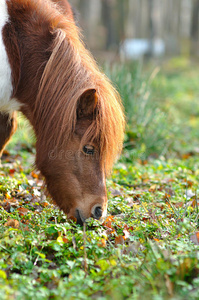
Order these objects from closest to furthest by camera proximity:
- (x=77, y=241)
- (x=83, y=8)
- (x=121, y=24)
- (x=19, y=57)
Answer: (x=77, y=241) → (x=19, y=57) → (x=121, y=24) → (x=83, y=8)

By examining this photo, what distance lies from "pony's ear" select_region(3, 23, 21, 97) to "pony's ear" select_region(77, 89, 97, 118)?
2.25 ft

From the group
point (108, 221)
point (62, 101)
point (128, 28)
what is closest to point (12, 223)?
point (108, 221)

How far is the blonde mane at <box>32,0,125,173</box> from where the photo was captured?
293cm

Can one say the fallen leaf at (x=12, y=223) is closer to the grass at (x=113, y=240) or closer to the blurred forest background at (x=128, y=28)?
the grass at (x=113, y=240)

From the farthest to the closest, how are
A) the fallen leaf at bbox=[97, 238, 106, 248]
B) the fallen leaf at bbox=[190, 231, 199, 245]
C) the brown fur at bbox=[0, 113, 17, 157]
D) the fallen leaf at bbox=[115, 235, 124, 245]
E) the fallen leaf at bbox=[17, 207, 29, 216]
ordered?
the brown fur at bbox=[0, 113, 17, 157] → the fallen leaf at bbox=[17, 207, 29, 216] → the fallen leaf at bbox=[115, 235, 124, 245] → the fallen leaf at bbox=[190, 231, 199, 245] → the fallen leaf at bbox=[97, 238, 106, 248]

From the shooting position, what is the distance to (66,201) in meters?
3.05

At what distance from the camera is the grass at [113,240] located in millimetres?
2123

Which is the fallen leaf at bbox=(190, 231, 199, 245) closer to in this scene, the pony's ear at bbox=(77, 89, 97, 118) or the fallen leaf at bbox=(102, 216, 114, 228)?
the fallen leaf at bbox=(102, 216, 114, 228)

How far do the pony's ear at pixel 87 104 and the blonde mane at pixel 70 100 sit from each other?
0.04 meters

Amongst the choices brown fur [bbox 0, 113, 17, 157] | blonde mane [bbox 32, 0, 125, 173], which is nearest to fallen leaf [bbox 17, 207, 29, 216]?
blonde mane [bbox 32, 0, 125, 173]

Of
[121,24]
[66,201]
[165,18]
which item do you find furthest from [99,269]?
[165,18]

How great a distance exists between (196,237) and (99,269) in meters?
0.89

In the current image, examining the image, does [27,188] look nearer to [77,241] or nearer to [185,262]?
[77,241]

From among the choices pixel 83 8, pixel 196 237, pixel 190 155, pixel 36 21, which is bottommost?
pixel 190 155
